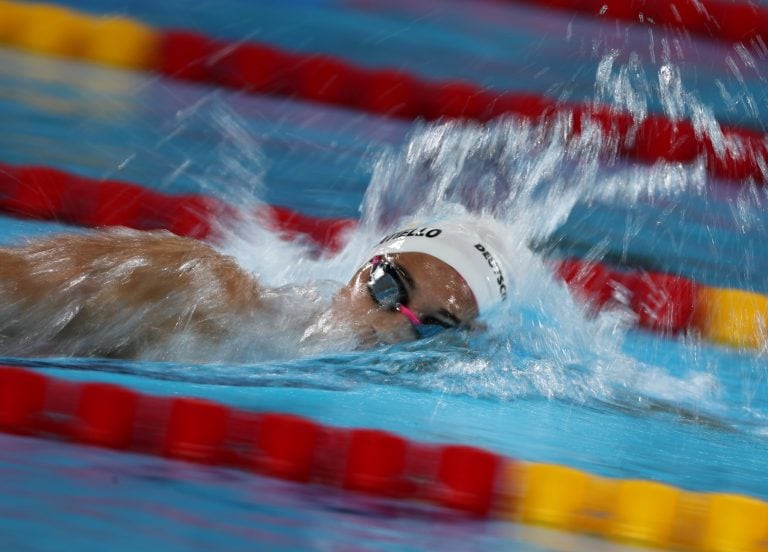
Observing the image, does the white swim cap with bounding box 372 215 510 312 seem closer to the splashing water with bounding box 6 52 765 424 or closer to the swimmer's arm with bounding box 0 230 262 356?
the splashing water with bounding box 6 52 765 424

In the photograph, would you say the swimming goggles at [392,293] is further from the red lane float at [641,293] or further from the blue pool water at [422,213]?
the red lane float at [641,293]

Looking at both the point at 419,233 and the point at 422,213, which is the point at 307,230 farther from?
the point at 419,233

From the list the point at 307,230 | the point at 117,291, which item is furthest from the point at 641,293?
the point at 117,291

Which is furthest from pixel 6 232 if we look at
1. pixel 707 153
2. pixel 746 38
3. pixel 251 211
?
pixel 746 38

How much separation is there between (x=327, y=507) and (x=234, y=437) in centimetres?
25

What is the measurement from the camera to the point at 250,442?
1935 millimetres

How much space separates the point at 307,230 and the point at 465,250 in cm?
108

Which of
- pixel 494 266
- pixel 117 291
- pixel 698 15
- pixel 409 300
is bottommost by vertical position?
pixel 117 291

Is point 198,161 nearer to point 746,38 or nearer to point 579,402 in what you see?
point 579,402

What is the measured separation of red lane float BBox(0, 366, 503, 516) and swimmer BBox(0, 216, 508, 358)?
0.60ft

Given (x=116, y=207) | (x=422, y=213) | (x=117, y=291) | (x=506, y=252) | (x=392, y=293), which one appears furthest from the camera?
(x=422, y=213)

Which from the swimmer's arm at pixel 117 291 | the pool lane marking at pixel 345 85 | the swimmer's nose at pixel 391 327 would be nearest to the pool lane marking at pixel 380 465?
the swimmer's arm at pixel 117 291

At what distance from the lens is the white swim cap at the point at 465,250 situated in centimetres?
240

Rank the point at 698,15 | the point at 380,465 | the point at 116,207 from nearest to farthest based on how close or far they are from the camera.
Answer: the point at 380,465 → the point at 116,207 → the point at 698,15
